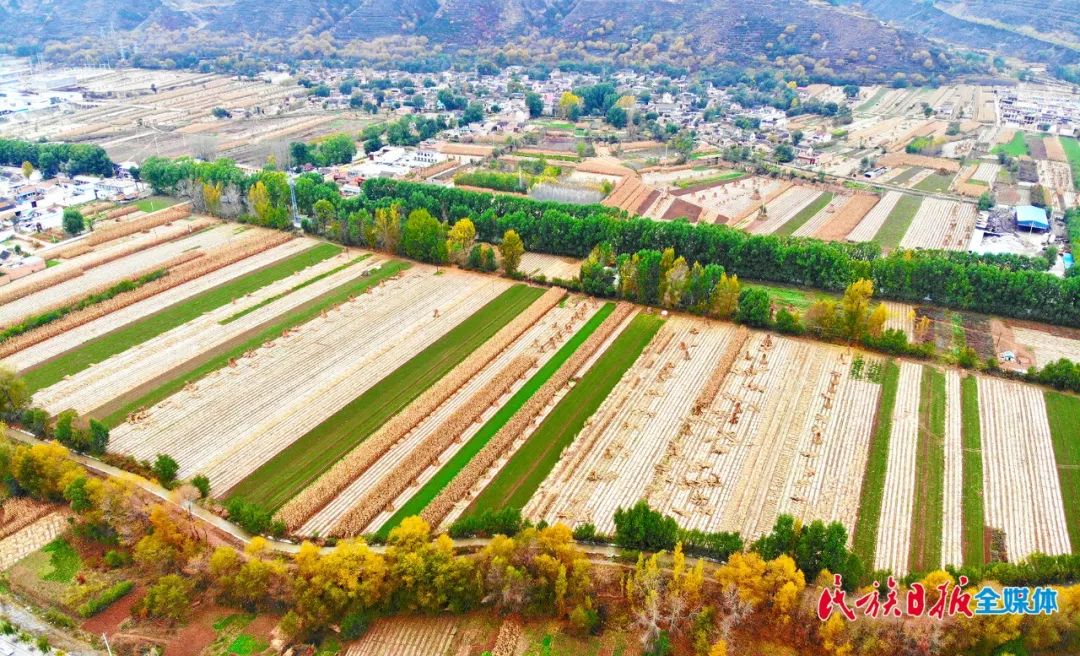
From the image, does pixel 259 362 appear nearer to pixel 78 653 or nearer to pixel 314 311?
pixel 314 311

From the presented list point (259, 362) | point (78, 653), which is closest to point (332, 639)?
point (78, 653)

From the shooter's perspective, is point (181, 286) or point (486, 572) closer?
point (486, 572)

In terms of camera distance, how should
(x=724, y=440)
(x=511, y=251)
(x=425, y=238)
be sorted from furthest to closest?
(x=425, y=238)
(x=511, y=251)
(x=724, y=440)

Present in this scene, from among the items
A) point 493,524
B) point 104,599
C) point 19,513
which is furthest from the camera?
point 19,513

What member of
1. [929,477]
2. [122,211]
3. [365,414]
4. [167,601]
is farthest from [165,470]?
[122,211]

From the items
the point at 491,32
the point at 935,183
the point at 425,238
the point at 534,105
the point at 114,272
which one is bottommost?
the point at 935,183

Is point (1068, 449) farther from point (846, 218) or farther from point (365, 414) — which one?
point (846, 218)
